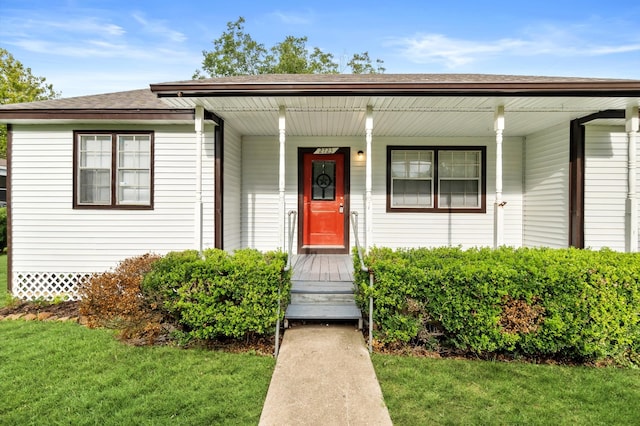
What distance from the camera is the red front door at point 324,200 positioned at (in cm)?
752

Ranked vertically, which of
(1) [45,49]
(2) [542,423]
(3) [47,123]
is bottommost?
(2) [542,423]

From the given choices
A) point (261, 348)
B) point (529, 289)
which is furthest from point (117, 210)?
point (529, 289)

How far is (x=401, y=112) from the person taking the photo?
219 inches

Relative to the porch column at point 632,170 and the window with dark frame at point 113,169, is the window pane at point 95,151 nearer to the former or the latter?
the window with dark frame at point 113,169

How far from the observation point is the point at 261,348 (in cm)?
398

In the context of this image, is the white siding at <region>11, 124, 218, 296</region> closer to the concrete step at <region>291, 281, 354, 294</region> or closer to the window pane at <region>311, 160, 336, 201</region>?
the concrete step at <region>291, 281, 354, 294</region>

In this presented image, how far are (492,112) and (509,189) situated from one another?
2.57 meters

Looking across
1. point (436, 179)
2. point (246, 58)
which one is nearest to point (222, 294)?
point (436, 179)

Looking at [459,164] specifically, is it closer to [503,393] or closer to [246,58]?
[503,393]

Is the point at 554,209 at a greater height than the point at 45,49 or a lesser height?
lesser

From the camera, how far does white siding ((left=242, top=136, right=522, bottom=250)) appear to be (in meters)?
7.43

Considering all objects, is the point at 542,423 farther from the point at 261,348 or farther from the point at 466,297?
the point at 261,348

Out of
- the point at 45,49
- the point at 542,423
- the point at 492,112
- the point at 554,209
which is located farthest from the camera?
the point at 45,49

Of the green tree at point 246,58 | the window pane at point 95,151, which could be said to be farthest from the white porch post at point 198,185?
the green tree at point 246,58
